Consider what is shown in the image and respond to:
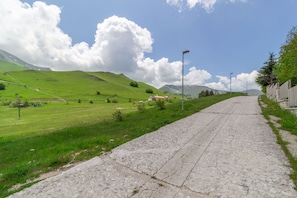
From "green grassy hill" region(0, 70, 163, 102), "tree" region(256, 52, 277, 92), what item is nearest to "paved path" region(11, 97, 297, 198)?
"tree" region(256, 52, 277, 92)

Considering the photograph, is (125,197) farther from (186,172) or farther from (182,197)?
(186,172)

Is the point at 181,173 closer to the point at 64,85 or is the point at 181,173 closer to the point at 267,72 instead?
the point at 267,72

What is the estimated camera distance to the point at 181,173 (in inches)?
173

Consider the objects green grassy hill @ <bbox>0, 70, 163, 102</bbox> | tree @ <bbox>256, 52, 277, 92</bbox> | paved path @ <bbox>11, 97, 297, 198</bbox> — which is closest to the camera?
paved path @ <bbox>11, 97, 297, 198</bbox>

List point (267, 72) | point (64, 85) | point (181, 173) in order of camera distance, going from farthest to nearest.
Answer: point (64, 85) < point (267, 72) < point (181, 173)

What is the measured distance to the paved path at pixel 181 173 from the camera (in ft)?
12.0

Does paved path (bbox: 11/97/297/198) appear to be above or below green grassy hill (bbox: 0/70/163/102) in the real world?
below

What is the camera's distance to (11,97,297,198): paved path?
3.65 metres

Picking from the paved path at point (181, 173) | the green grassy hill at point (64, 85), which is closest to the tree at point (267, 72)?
the paved path at point (181, 173)

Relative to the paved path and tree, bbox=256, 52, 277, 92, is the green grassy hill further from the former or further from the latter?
the paved path

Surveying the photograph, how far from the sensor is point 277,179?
3949mm

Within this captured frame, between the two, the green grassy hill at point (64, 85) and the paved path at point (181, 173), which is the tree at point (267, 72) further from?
the green grassy hill at point (64, 85)

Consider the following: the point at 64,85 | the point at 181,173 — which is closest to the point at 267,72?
the point at 181,173

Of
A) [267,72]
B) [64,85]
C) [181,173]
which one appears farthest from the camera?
[64,85]
